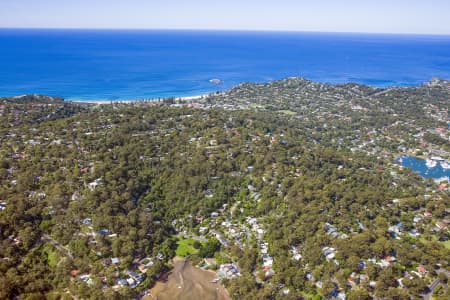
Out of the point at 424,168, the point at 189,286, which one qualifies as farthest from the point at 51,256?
the point at 424,168

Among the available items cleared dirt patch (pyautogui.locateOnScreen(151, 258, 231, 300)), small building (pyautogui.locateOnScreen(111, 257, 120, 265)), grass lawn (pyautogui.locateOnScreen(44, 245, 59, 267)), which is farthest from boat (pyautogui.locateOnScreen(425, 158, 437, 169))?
grass lawn (pyautogui.locateOnScreen(44, 245, 59, 267))

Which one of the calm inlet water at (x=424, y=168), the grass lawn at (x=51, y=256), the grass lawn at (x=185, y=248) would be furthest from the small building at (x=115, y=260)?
the calm inlet water at (x=424, y=168)

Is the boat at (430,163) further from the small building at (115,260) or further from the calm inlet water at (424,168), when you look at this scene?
the small building at (115,260)

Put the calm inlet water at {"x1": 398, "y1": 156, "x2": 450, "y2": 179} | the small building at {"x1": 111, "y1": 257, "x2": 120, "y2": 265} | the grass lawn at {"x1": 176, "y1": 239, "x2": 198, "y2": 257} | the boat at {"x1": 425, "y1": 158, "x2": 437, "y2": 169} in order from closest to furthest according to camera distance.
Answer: the small building at {"x1": 111, "y1": 257, "x2": 120, "y2": 265}, the grass lawn at {"x1": 176, "y1": 239, "x2": 198, "y2": 257}, the calm inlet water at {"x1": 398, "y1": 156, "x2": 450, "y2": 179}, the boat at {"x1": 425, "y1": 158, "x2": 437, "y2": 169}

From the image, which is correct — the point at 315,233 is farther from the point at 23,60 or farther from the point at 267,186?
the point at 23,60

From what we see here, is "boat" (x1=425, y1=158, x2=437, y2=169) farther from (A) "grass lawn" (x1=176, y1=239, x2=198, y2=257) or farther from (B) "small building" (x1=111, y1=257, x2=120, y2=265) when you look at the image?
(B) "small building" (x1=111, y1=257, x2=120, y2=265)

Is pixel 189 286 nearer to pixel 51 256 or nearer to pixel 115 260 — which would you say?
pixel 115 260
